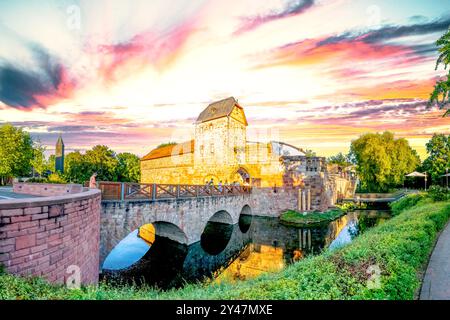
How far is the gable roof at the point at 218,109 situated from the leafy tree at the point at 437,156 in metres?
31.8

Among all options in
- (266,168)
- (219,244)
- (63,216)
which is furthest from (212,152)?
(63,216)

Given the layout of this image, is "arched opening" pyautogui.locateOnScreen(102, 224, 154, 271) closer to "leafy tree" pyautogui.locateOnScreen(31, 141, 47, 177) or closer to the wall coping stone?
the wall coping stone

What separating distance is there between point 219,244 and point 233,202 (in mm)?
4731

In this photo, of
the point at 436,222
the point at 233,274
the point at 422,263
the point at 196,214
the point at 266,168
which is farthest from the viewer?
the point at 266,168

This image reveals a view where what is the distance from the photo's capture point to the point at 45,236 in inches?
175

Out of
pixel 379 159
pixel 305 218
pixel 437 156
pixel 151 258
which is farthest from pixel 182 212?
pixel 437 156

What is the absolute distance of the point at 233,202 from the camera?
1917 cm

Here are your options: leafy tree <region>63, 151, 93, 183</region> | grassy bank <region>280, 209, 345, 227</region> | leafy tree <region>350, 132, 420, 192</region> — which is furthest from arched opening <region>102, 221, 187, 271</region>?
leafy tree <region>350, 132, 420, 192</region>

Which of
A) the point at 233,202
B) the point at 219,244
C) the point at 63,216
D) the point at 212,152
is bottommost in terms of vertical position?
the point at 219,244

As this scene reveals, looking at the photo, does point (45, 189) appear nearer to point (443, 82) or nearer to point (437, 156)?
point (443, 82)

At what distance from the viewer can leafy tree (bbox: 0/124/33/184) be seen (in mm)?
27408

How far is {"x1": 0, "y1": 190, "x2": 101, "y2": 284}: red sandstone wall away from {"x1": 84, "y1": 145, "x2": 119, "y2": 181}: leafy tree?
33671 millimetres

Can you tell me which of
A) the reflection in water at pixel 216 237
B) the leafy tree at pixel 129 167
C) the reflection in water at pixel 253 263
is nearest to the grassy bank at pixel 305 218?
the reflection in water at pixel 216 237
